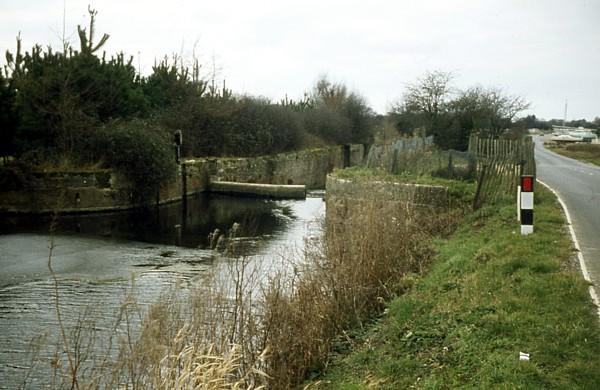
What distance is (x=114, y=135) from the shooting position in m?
28.3

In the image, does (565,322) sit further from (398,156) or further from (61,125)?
(61,125)

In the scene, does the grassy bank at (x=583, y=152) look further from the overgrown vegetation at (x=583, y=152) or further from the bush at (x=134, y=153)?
the bush at (x=134, y=153)

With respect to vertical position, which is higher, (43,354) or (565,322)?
(565,322)

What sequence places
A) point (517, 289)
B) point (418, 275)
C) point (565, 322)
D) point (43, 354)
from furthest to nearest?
point (418, 275), point (43, 354), point (517, 289), point (565, 322)

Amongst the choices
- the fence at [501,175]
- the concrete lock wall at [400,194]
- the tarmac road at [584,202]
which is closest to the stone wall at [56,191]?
the concrete lock wall at [400,194]

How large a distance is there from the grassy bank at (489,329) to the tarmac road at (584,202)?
0.30 metres

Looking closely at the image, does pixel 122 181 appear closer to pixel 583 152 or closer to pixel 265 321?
pixel 265 321

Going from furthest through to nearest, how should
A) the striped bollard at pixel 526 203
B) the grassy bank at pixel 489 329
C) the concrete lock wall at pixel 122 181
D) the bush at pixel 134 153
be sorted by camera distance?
the bush at pixel 134 153, the concrete lock wall at pixel 122 181, the striped bollard at pixel 526 203, the grassy bank at pixel 489 329

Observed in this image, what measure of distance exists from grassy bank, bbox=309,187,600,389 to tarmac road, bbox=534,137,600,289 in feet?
1.00

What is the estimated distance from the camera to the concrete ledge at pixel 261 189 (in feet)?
111

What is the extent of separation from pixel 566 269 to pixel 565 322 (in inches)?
86.9

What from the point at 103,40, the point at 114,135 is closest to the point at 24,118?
the point at 114,135

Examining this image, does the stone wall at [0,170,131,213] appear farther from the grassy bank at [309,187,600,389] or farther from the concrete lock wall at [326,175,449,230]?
the grassy bank at [309,187,600,389]

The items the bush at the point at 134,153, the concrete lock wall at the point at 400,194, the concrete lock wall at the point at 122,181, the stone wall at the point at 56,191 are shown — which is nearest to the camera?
the concrete lock wall at the point at 400,194
